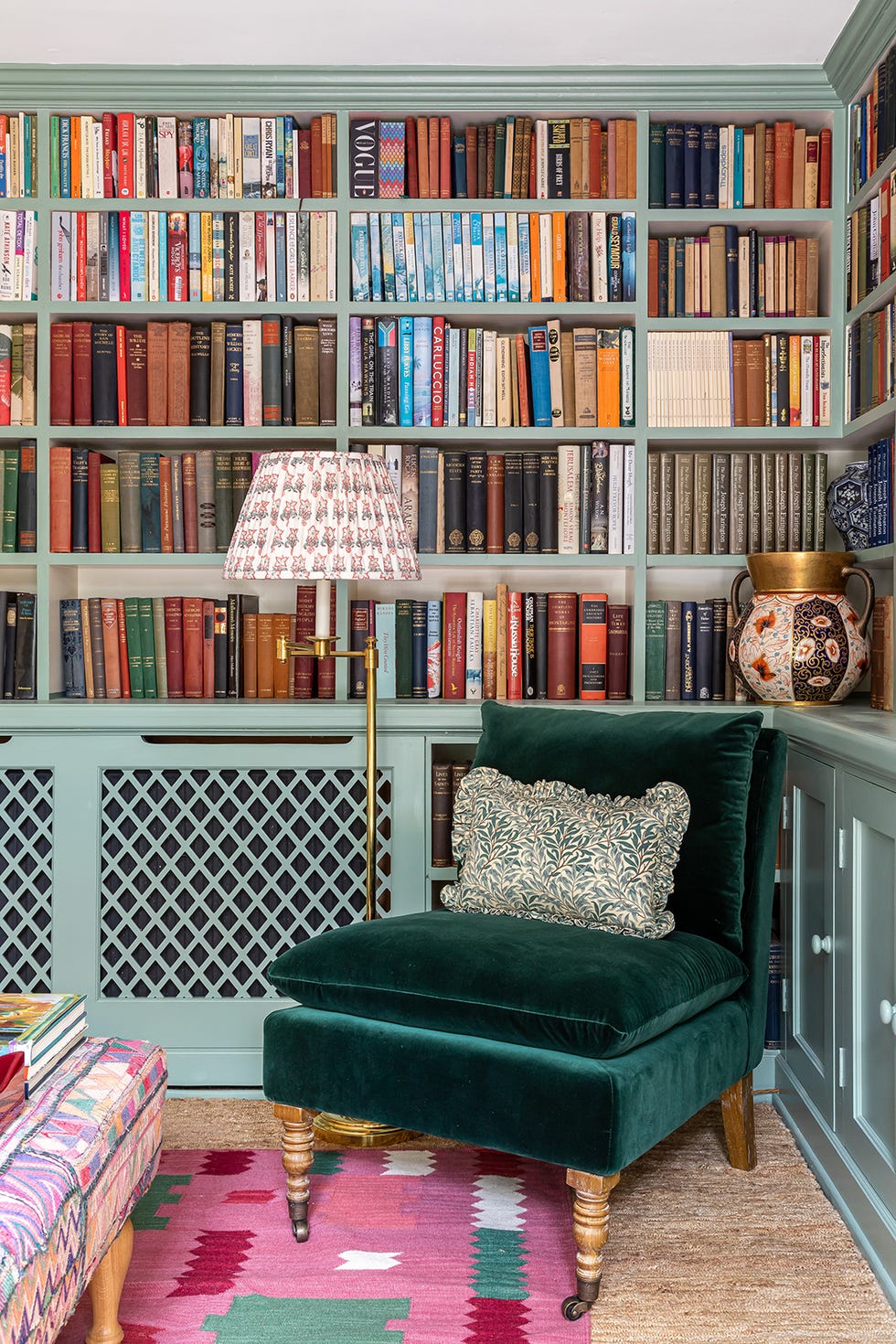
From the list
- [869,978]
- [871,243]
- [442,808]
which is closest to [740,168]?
[871,243]

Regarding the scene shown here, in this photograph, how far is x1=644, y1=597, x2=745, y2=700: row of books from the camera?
8.81 feet

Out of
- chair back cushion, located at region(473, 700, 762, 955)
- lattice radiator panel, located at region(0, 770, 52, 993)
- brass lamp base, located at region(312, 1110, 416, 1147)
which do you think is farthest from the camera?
lattice radiator panel, located at region(0, 770, 52, 993)

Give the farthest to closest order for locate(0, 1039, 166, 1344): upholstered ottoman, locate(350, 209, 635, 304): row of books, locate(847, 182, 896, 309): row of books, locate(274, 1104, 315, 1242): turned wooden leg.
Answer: locate(350, 209, 635, 304): row of books
locate(847, 182, 896, 309): row of books
locate(274, 1104, 315, 1242): turned wooden leg
locate(0, 1039, 166, 1344): upholstered ottoman

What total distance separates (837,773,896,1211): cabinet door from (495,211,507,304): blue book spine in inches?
55.6

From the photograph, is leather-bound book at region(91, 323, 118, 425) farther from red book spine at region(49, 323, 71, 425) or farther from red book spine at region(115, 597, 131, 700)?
red book spine at region(115, 597, 131, 700)

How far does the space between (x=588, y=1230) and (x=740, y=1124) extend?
619 millimetres

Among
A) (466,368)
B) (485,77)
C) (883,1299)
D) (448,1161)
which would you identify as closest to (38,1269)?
(448,1161)

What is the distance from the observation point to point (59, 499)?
8.79ft

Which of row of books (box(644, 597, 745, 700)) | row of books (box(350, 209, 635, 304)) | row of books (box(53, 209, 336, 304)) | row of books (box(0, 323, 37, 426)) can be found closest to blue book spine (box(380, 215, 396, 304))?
row of books (box(350, 209, 635, 304))

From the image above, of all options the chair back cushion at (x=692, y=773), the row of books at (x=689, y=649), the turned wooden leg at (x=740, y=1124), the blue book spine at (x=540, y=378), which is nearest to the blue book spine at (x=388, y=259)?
→ the blue book spine at (x=540, y=378)

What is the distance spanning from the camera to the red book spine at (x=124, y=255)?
2662mm

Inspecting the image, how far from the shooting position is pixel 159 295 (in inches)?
105

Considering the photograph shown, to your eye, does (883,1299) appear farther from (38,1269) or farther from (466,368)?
(466,368)

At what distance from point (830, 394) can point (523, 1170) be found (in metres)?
1.85
